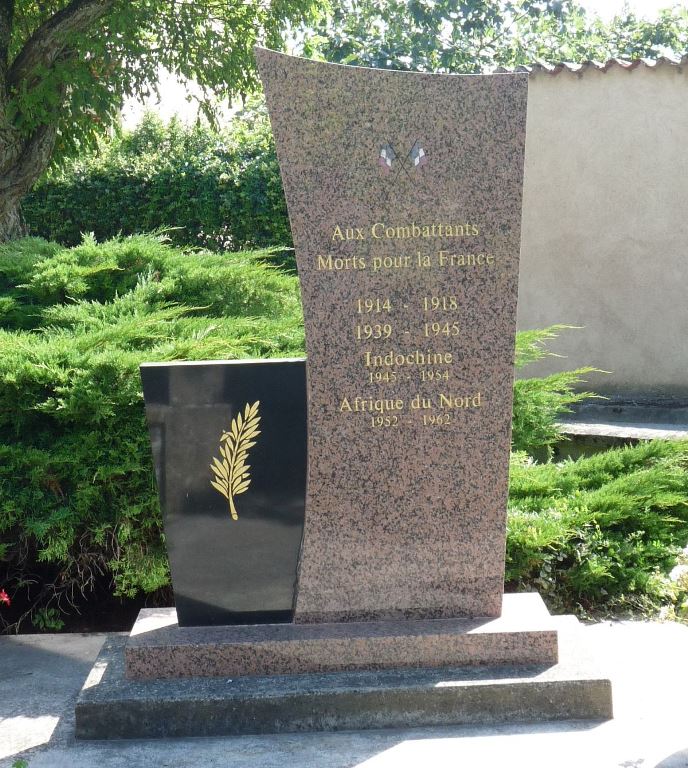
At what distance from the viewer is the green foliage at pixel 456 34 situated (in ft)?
56.1

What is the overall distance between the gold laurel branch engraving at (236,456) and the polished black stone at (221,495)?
0.06 feet

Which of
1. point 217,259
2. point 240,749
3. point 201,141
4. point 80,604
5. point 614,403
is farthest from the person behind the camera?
point 201,141

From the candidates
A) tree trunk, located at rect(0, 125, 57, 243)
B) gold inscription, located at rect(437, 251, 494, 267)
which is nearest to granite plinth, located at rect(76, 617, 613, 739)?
gold inscription, located at rect(437, 251, 494, 267)

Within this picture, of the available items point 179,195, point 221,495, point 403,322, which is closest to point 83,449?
point 221,495

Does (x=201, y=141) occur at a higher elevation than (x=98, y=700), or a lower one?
higher

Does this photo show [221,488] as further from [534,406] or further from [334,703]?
[534,406]

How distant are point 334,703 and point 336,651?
0.64ft

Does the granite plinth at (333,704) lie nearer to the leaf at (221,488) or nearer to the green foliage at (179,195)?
the leaf at (221,488)

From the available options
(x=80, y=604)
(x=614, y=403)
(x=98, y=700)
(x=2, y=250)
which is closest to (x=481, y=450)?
(x=98, y=700)

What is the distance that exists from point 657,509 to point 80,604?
2.76m

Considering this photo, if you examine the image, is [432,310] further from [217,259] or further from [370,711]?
[217,259]

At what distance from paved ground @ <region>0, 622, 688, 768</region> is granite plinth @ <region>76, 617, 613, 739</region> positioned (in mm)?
40

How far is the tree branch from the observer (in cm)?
826

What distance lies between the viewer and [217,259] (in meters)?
5.90
